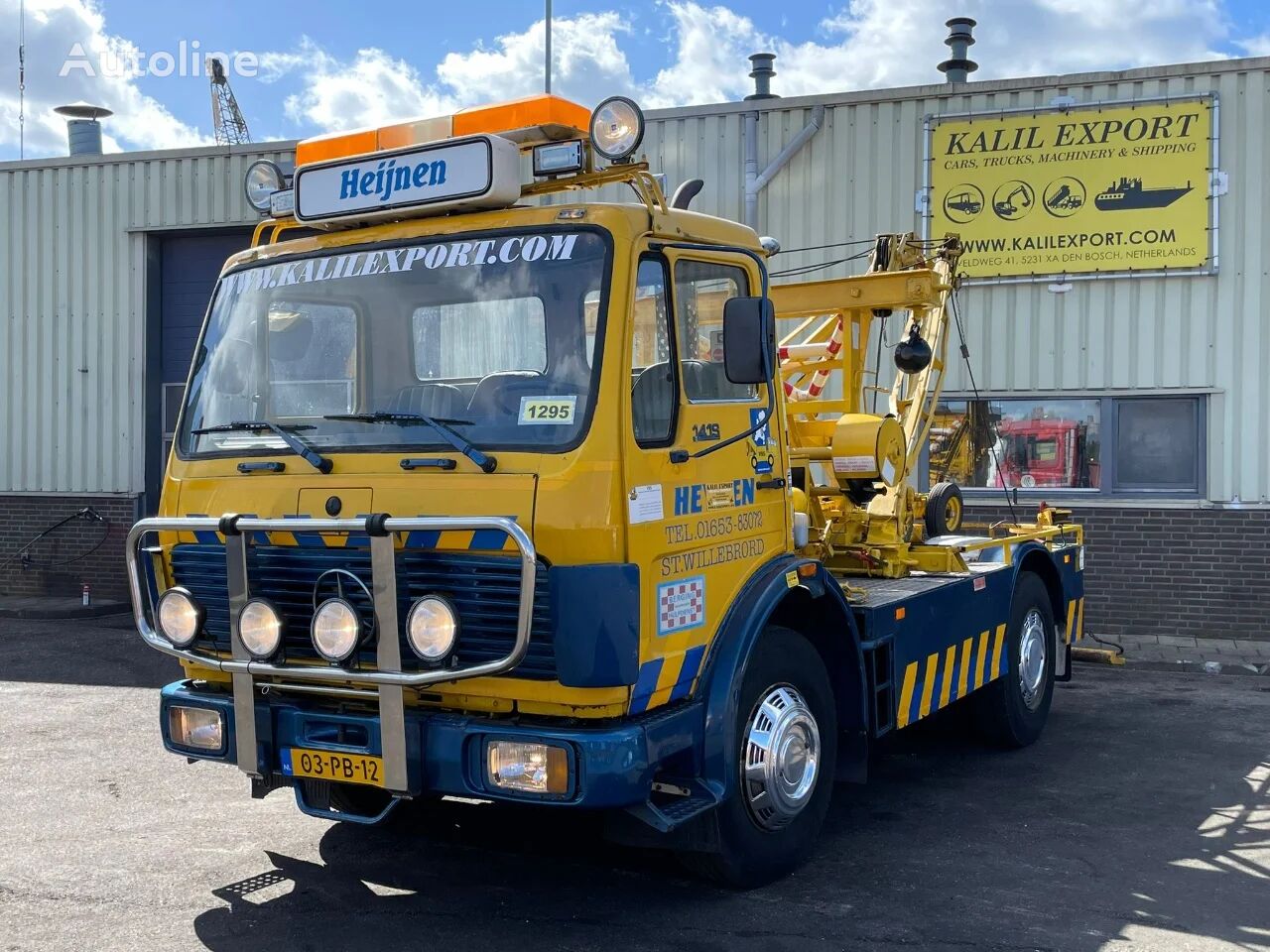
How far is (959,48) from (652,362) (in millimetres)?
11290

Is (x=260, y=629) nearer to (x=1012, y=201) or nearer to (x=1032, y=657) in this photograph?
(x=1032, y=657)

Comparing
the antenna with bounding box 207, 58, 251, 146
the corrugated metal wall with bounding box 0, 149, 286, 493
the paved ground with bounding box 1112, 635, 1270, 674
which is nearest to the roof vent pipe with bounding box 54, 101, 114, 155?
the corrugated metal wall with bounding box 0, 149, 286, 493

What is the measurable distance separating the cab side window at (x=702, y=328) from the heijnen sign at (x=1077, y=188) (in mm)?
8032

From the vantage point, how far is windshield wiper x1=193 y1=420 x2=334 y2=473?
4664 mm

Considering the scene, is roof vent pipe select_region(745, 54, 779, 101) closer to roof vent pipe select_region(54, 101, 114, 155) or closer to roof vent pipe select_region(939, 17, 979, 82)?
roof vent pipe select_region(939, 17, 979, 82)

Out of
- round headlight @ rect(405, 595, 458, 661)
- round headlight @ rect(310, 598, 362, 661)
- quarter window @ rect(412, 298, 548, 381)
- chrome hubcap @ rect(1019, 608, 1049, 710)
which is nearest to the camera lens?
round headlight @ rect(405, 595, 458, 661)

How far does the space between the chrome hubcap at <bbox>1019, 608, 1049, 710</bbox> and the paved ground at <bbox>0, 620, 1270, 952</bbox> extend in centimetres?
35

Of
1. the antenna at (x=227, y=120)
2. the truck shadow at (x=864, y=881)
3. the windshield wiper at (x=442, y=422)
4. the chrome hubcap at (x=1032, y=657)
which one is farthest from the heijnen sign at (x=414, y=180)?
→ the antenna at (x=227, y=120)

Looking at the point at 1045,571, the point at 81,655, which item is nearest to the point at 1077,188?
the point at 1045,571

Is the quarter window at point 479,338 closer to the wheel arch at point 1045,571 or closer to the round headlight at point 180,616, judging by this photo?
the round headlight at point 180,616

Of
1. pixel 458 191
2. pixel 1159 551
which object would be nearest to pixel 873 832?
pixel 458 191

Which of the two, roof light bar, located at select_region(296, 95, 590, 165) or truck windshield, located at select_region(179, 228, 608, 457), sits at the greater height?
roof light bar, located at select_region(296, 95, 590, 165)

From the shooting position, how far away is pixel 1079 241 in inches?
475

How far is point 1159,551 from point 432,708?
922 cm
